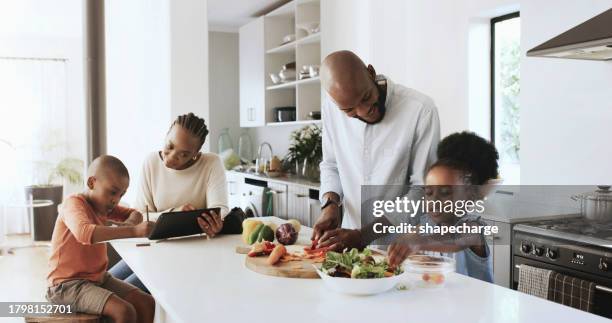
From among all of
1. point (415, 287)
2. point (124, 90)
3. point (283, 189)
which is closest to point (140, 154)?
point (124, 90)

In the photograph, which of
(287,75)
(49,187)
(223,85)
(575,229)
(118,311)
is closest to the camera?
(118,311)

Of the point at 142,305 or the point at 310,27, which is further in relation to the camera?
the point at 310,27

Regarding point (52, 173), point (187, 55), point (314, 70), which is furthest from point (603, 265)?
point (52, 173)

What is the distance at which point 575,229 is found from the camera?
98.7 inches

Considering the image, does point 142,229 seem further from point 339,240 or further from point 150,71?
point 150,71

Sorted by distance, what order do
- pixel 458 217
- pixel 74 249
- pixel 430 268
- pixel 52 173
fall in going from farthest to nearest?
pixel 52 173
pixel 74 249
pixel 458 217
pixel 430 268

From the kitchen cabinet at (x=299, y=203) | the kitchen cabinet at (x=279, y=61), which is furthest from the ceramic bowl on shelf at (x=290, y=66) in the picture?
the kitchen cabinet at (x=299, y=203)

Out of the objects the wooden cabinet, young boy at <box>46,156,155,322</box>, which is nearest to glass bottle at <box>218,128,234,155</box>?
the wooden cabinet

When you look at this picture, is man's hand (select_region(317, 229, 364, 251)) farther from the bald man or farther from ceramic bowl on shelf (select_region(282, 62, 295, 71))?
ceramic bowl on shelf (select_region(282, 62, 295, 71))

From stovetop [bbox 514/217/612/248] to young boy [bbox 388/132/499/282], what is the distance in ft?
2.22

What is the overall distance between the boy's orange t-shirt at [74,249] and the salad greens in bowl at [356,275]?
3.07 feet

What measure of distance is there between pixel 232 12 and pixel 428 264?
5.08 meters

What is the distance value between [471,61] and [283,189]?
2.04 meters

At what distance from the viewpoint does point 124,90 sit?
384 cm
